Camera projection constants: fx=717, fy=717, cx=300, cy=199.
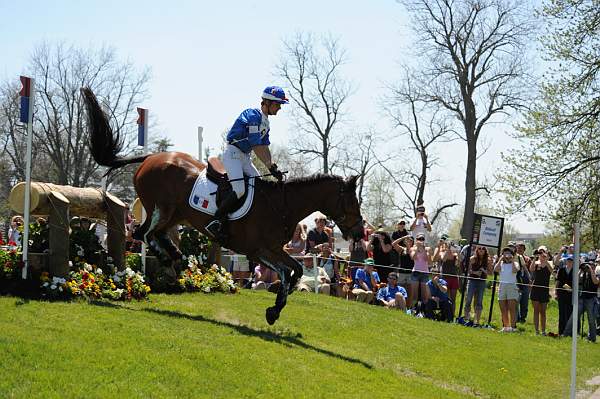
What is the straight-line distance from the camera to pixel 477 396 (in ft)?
33.1

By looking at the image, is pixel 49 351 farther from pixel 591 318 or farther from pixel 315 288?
pixel 591 318

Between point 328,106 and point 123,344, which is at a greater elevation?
point 328,106

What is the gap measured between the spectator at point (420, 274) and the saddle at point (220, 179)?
7500 millimetres

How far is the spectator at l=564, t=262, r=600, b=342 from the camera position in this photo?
56.1 feet

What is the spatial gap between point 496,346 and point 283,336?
18.6 feet

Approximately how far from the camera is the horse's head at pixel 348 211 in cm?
1062

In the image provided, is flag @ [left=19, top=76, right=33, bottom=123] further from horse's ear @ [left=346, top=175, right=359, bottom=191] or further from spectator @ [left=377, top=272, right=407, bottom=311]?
spectator @ [left=377, top=272, right=407, bottom=311]

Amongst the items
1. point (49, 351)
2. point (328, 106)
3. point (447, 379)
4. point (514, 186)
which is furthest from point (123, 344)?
point (328, 106)

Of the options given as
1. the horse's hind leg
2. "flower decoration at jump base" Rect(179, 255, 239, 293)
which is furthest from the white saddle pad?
"flower decoration at jump base" Rect(179, 255, 239, 293)

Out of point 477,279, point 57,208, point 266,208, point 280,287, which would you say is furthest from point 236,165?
point 477,279

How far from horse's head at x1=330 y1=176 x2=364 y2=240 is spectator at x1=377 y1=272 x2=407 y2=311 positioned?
6.33 m

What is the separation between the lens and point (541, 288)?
17.8 m

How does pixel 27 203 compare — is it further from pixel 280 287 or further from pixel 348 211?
pixel 348 211

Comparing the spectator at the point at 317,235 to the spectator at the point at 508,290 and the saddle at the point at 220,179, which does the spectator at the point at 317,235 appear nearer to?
the spectator at the point at 508,290
